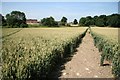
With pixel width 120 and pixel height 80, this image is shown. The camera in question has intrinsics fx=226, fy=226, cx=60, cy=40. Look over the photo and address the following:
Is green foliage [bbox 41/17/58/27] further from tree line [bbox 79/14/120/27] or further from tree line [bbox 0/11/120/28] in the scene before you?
tree line [bbox 79/14/120/27]

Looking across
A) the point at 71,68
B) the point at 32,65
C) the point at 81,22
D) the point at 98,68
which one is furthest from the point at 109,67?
the point at 81,22

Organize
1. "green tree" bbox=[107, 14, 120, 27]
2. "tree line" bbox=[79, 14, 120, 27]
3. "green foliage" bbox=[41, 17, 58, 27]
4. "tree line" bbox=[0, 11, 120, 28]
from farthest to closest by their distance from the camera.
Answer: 1. "tree line" bbox=[79, 14, 120, 27]
2. "green tree" bbox=[107, 14, 120, 27]
3. "green foliage" bbox=[41, 17, 58, 27]
4. "tree line" bbox=[0, 11, 120, 28]

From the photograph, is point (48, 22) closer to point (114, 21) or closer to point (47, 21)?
point (47, 21)

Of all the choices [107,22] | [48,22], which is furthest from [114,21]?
[48,22]

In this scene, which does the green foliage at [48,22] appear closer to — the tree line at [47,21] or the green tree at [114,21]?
the tree line at [47,21]

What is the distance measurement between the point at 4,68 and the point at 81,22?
423ft

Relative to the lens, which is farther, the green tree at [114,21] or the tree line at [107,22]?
the tree line at [107,22]

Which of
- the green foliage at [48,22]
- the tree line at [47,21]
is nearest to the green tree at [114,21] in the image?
the tree line at [47,21]

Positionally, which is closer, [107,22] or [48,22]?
[48,22]

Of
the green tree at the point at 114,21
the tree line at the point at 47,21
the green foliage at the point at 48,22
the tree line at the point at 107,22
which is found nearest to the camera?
the tree line at the point at 47,21

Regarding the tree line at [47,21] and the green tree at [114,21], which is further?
the green tree at [114,21]

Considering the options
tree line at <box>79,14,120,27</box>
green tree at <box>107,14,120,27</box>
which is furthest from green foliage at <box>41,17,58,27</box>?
green tree at <box>107,14,120,27</box>

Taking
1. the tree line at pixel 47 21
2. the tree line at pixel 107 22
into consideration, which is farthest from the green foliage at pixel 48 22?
the tree line at pixel 107 22

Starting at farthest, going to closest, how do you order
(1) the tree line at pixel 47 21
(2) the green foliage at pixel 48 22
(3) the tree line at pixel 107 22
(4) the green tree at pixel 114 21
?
(3) the tree line at pixel 107 22
(4) the green tree at pixel 114 21
(2) the green foliage at pixel 48 22
(1) the tree line at pixel 47 21
